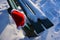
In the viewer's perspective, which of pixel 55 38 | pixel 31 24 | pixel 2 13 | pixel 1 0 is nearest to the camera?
pixel 55 38

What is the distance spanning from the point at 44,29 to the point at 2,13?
63 cm

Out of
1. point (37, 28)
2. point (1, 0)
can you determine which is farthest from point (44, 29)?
point (1, 0)

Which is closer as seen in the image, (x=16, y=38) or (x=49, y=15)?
(x=16, y=38)

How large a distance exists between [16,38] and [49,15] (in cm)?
53

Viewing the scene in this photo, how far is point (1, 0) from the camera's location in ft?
7.80

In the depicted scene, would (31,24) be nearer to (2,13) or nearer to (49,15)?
(49,15)

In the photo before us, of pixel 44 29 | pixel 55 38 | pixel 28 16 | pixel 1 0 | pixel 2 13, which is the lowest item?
pixel 55 38

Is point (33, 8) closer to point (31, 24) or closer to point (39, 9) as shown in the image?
point (39, 9)

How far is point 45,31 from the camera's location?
74.1 inches

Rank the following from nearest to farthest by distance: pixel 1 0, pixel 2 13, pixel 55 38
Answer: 1. pixel 55 38
2. pixel 2 13
3. pixel 1 0

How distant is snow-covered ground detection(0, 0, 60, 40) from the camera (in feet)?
6.10

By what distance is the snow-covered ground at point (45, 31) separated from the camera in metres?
1.86

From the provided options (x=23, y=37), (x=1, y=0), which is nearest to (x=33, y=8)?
(x=23, y=37)

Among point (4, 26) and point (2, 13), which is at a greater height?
point (2, 13)
